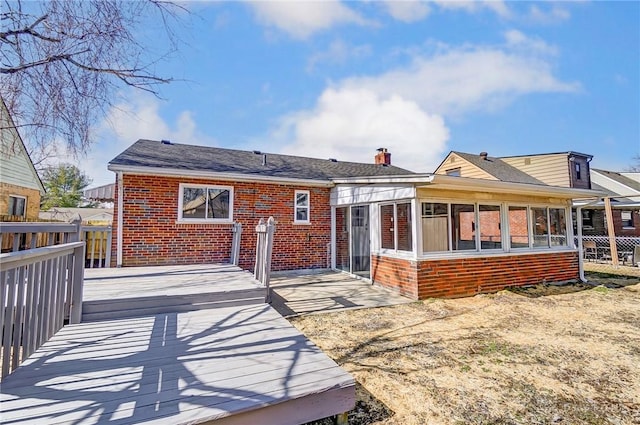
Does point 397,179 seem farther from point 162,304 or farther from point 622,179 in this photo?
point 622,179

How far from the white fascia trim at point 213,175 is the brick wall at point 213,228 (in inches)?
7.1

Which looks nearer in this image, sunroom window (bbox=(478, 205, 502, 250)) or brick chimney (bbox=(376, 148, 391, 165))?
sunroom window (bbox=(478, 205, 502, 250))

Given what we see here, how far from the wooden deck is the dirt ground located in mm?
646

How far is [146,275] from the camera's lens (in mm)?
5695

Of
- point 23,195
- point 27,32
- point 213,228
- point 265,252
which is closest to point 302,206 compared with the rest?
point 213,228

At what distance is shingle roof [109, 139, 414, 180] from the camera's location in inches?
303

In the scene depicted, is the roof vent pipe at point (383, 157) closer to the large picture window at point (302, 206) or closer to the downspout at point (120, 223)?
the large picture window at point (302, 206)

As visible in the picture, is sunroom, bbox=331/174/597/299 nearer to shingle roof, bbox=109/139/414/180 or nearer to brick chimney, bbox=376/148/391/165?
shingle roof, bbox=109/139/414/180

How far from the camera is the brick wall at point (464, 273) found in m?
6.23

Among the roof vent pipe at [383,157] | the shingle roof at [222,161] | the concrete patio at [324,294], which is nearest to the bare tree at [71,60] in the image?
the shingle roof at [222,161]

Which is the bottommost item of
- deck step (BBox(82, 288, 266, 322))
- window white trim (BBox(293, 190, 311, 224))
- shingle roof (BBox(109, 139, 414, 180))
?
Answer: deck step (BBox(82, 288, 266, 322))

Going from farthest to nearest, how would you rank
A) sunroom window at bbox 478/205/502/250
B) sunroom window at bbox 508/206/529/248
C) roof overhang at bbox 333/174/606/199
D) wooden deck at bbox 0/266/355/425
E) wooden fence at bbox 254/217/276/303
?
1. sunroom window at bbox 508/206/529/248
2. sunroom window at bbox 478/205/502/250
3. roof overhang at bbox 333/174/606/199
4. wooden fence at bbox 254/217/276/303
5. wooden deck at bbox 0/266/355/425

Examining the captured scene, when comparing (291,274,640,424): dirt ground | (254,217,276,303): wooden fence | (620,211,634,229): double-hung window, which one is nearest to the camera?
(291,274,640,424): dirt ground

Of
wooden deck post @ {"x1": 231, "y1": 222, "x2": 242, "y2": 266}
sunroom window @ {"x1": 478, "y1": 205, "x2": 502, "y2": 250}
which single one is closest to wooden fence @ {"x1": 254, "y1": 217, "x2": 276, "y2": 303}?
wooden deck post @ {"x1": 231, "y1": 222, "x2": 242, "y2": 266}
